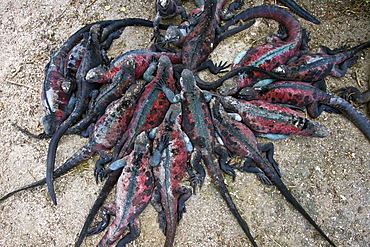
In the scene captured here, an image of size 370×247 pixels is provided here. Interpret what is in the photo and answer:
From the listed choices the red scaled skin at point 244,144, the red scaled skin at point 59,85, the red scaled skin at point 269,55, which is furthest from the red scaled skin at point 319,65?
the red scaled skin at point 59,85

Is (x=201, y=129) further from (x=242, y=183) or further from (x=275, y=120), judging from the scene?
(x=275, y=120)

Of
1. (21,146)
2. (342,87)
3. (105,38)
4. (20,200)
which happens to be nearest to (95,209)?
(20,200)

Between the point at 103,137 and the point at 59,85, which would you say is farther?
the point at 59,85

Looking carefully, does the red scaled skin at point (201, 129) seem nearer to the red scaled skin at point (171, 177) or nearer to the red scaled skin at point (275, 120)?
the red scaled skin at point (171, 177)

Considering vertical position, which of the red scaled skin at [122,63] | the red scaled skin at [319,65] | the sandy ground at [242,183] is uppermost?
the red scaled skin at [122,63]

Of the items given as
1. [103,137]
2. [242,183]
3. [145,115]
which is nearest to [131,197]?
[103,137]

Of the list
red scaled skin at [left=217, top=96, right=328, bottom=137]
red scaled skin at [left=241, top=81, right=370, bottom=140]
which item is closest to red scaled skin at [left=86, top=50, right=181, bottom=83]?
red scaled skin at [left=217, top=96, right=328, bottom=137]
